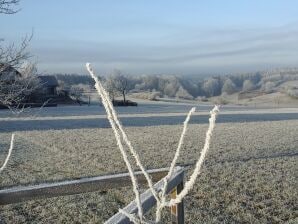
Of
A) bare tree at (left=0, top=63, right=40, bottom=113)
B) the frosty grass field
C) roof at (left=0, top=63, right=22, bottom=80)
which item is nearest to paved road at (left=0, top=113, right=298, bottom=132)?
the frosty grass field

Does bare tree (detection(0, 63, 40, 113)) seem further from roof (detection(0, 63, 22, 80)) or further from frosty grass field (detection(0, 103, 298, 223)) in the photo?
frosty grass field (detection(0, 103, 298, 223))

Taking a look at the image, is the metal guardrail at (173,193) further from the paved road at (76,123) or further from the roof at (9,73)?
the paved road at (76,123)

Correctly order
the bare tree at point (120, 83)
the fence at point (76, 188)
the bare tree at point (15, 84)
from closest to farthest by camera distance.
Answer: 1. the fence at point (76, 188)
2. the bare tree at point (15, 84)
3. the bare tree at point (120, 83)

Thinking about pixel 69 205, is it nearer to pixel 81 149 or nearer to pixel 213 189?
pixel 213 189

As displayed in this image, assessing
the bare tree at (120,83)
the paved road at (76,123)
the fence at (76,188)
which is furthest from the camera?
the bare tree at (120,83)

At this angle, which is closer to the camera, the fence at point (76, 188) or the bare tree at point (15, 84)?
the fence at point (76, 188)

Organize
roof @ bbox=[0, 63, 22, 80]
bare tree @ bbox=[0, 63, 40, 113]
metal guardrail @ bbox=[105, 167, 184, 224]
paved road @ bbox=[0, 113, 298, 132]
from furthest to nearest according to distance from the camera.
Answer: paved road @ bbox=[0, 113, 298, 132]
roof @ bbox=[0, 63, 22, 80]
bare tree @ bbox=[0, 63, 40, 113]
metal guardrail @ bbox=[105, 167, 184, 224]

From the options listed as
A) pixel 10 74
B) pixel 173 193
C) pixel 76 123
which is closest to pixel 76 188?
pixel 173 193

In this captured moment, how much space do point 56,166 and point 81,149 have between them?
4.38m

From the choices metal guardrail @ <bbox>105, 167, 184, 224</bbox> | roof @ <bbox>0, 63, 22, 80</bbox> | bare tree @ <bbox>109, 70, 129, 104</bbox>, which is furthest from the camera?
bare tree @ <bbox>109, 70, 129, 104</bbox>

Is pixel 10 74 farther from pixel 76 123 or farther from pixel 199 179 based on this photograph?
pixel 76 123

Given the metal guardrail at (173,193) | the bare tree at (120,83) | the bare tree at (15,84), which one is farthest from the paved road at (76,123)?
the bare tree at (120,83)

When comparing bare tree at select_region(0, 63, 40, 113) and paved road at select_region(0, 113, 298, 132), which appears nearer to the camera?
bare tree at select_region(0, 63, 40, 113)

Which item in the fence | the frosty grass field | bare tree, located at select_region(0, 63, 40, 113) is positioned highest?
bare tree, located at select_region(0, 63, 40, 113)
